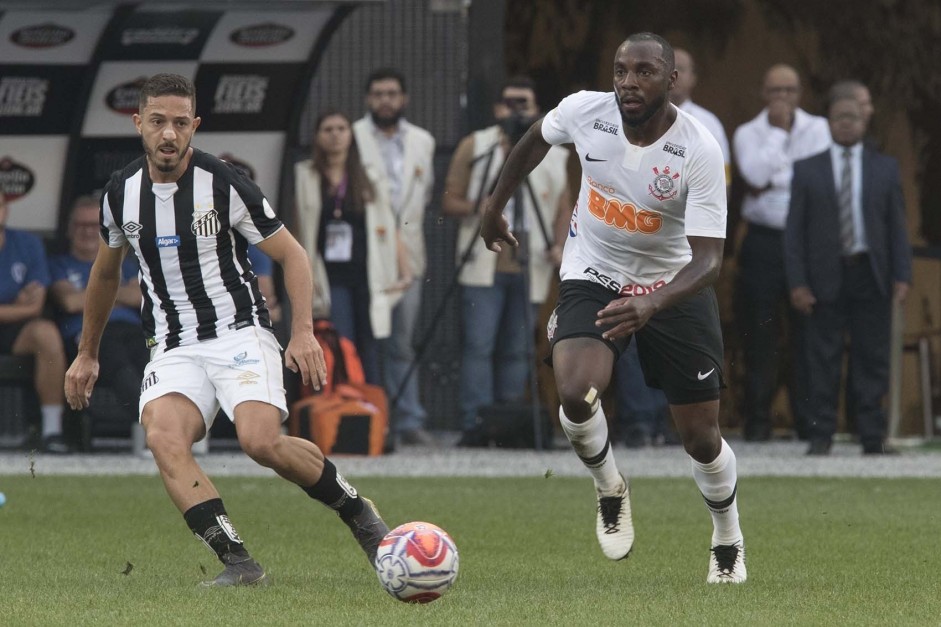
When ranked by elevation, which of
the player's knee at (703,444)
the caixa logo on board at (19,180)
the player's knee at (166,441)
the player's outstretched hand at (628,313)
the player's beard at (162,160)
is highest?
the player's beard at (162,160)

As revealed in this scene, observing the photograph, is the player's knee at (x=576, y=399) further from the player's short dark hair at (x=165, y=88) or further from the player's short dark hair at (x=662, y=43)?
the player's short dark hair at (x=165, y=88)

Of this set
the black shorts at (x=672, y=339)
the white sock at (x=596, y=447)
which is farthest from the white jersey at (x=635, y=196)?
the white sock at (x=596, y=447)

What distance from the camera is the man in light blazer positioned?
13.8m

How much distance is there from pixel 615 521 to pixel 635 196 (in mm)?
1362

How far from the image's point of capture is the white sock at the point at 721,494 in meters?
7.57

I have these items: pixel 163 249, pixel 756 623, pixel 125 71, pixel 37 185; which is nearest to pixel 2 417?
pixel 37 185

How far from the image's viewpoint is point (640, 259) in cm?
763

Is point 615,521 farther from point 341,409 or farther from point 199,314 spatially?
point 341,409

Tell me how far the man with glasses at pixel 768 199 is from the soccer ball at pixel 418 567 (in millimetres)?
8044

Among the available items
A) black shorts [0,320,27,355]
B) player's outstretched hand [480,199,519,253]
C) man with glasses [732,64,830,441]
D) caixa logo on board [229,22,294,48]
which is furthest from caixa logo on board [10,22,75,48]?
player's outstretched hand [480,199,519,253]

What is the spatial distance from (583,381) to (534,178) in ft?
22.0

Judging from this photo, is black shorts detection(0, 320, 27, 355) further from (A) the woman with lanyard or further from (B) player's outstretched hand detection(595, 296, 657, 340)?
(B) player's outstretched hand detection(595, 296, 657, 340)

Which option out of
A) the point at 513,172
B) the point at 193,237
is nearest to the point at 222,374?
the point at 193,237

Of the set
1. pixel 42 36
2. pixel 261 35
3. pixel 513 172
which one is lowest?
pixel 513 172
